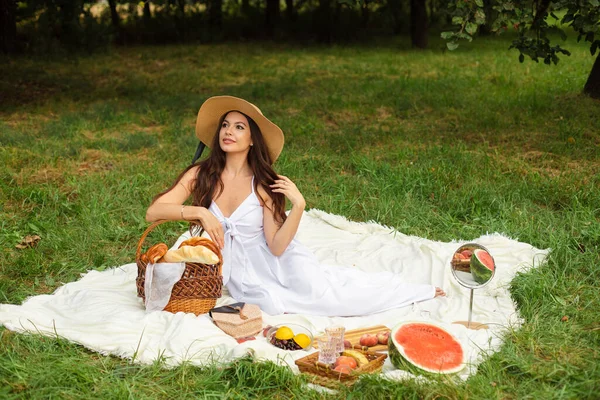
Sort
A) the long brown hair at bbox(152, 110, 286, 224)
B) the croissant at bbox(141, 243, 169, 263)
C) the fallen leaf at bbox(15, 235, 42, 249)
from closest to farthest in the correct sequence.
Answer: the croissant at bbox(141, 243, 169, 263) < the long brown hair at bbox(152, 110, 286, 224) < the fallen leaf at bbox(15, 235, 42, 249)

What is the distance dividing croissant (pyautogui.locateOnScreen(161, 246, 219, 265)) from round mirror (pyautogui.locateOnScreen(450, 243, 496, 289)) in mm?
1522

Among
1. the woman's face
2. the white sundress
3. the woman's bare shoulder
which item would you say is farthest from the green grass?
the woman's face

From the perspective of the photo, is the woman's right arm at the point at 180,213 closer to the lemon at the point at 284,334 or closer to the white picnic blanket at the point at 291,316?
the white picnic blanket at the point at 291,316

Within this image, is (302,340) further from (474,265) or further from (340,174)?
(340,174)

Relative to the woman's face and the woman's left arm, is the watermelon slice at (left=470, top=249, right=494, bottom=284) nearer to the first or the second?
the woman's left arm

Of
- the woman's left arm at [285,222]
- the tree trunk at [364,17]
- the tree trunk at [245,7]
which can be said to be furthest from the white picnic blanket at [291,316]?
the tree trunk at [245,7]

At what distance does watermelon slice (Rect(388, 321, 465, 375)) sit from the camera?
3543mm

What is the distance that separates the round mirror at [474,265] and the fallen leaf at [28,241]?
3.47 metres

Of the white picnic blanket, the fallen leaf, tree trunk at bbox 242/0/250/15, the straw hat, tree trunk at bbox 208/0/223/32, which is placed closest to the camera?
the white picnic blanket

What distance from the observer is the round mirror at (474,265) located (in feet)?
13.5

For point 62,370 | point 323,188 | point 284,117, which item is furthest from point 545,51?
point 62,370

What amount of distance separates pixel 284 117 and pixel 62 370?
658 cm

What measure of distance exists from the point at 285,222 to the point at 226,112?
0.87 m

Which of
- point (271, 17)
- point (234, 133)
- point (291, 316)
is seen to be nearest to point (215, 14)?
point (271, 17)
